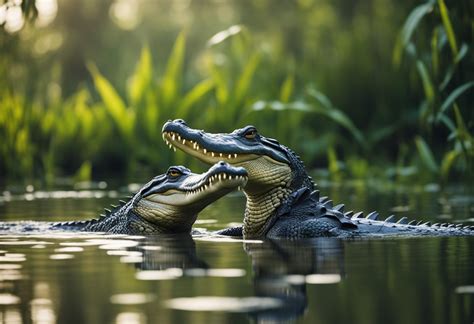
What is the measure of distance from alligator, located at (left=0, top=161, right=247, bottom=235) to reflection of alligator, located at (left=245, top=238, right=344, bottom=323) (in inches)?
37.8

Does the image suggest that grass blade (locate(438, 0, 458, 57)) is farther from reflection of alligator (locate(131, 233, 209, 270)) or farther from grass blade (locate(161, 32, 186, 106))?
grass blade (locate(161, 32, 186, 106))

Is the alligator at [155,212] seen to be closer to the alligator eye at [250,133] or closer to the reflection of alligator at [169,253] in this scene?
the reflection of alligator at [169,253]

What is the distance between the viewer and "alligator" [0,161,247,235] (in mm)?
9586

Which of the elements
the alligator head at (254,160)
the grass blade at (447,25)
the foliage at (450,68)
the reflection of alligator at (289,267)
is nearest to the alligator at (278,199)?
the alligator head at (254,160)

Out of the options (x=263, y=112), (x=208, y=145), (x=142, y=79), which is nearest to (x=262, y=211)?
(x=208, y=145)

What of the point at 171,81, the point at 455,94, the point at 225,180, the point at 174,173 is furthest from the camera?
the point at 171,81

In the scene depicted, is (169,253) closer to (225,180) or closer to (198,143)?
(225,180)

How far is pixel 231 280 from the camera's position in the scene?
5.84 meters

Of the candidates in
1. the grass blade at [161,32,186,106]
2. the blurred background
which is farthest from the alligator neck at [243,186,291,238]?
the grass blade at [161,32,186,106]

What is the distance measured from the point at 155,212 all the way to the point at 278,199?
1.16 m

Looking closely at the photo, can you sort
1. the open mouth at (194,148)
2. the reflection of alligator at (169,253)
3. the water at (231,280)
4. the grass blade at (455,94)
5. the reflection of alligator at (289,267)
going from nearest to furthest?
the water at (231,280)
the reflection of alligator at (289,267)
the reflection of alligator at (169,253)
the open mouth at (194,148)
the grass blade at (455,94)

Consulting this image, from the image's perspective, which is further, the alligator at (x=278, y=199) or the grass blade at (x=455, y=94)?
the grass blade at (x=455, y=94)

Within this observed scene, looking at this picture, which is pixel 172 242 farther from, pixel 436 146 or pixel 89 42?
pixel 89 42

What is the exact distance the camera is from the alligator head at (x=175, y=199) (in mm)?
9219
